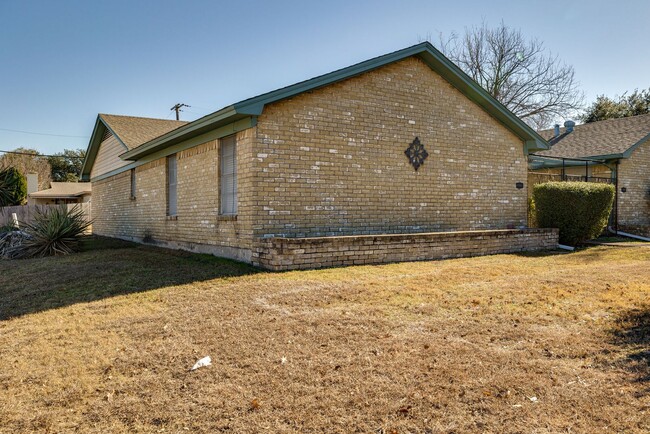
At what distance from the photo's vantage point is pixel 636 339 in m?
4.41

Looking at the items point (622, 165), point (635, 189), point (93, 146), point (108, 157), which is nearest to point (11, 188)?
point (93, 146)

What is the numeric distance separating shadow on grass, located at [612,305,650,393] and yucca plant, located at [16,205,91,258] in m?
13.7

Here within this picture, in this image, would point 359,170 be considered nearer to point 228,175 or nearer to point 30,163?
point 228,175

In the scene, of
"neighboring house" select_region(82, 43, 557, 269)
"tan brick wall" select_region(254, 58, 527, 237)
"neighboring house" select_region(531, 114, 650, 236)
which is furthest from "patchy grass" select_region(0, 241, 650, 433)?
"neighboring house" select_region(531, 114, 650, 236)

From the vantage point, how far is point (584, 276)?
7668 mm

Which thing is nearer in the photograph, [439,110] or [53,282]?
[53,282]

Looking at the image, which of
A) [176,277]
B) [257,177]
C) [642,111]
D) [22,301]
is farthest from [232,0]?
[642,111]

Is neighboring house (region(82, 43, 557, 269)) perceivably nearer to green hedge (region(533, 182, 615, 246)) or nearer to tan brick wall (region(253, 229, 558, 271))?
tan brick wall (region(253, 229, 558, 271))

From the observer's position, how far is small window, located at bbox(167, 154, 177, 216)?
43.4 feet

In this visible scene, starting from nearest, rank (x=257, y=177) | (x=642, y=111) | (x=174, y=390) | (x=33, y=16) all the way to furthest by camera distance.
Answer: (x=174, y=390)
(x=257, y=177)
(x=33, y=16)
(x=642, y=111)

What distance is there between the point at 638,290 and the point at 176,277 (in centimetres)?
740

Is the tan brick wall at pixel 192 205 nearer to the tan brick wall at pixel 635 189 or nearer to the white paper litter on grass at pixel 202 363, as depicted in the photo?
the white paper litter on grass at pixel 202 363

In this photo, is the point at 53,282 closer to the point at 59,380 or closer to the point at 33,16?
the point at 59,380

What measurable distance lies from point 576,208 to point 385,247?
22.5ft
